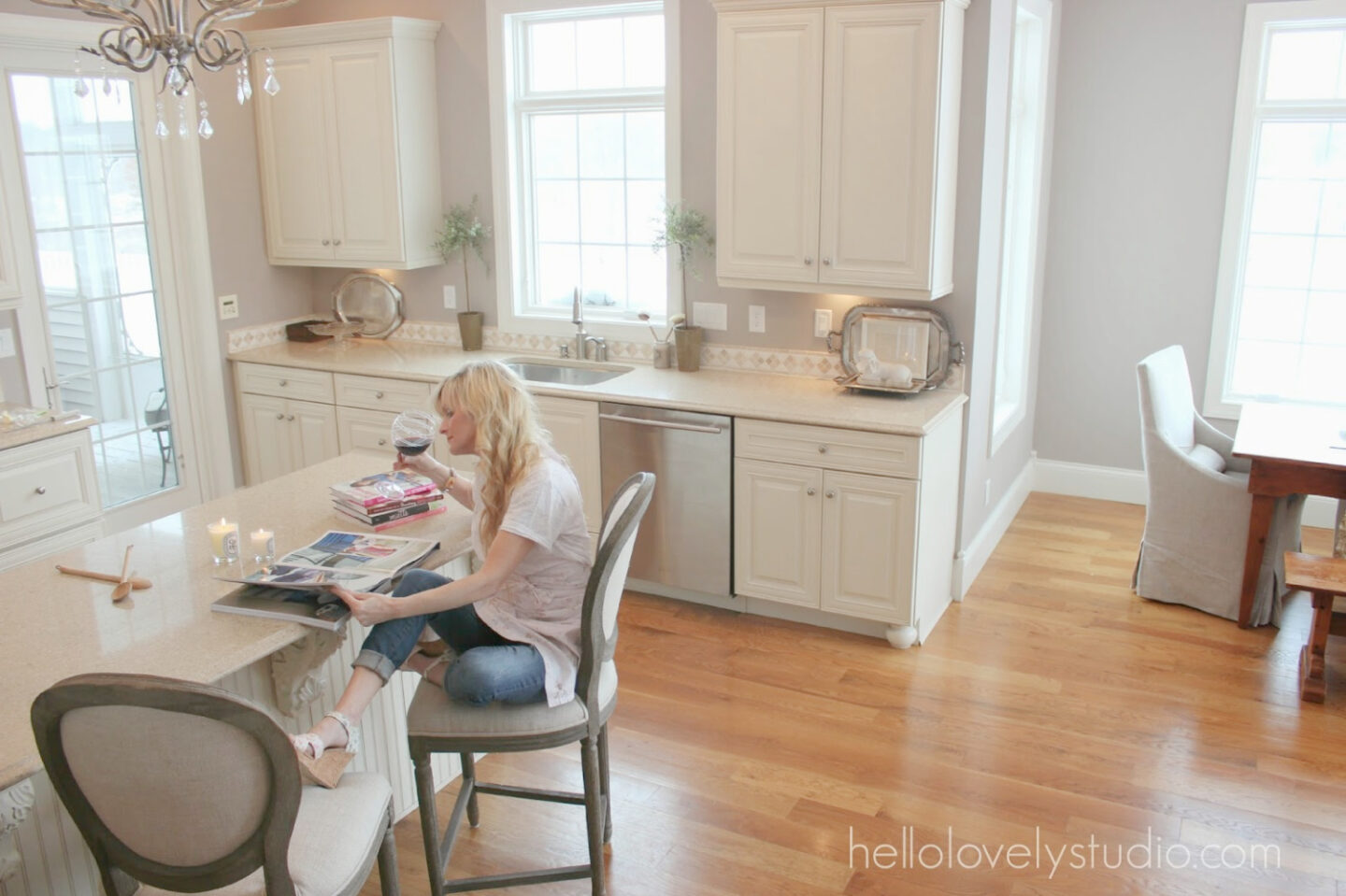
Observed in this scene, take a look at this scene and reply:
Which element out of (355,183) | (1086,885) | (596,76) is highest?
(596,76)

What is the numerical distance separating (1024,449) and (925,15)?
261 cm

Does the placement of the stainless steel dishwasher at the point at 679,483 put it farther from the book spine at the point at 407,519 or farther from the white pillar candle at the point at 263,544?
the white pillar candle at the point at 263,544

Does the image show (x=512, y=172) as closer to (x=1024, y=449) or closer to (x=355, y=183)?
(x=355, y=183)

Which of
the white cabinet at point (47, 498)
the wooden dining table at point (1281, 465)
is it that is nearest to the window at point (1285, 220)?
the wooden dining table at point (1281, 465)

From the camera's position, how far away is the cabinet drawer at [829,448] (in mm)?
3854

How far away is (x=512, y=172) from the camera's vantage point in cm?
499

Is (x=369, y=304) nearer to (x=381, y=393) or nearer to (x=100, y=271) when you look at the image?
(x=381, y=393)

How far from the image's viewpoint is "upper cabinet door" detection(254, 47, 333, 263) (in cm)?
502

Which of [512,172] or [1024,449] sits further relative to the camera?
[1024,449]

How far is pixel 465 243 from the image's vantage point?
512 cm

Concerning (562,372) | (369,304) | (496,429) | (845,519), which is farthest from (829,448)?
(369,304)

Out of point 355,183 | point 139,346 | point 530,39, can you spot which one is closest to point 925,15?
point 530,39

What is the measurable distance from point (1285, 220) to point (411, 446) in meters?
4.34

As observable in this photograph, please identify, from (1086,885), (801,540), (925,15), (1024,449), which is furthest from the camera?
(1024,449)
